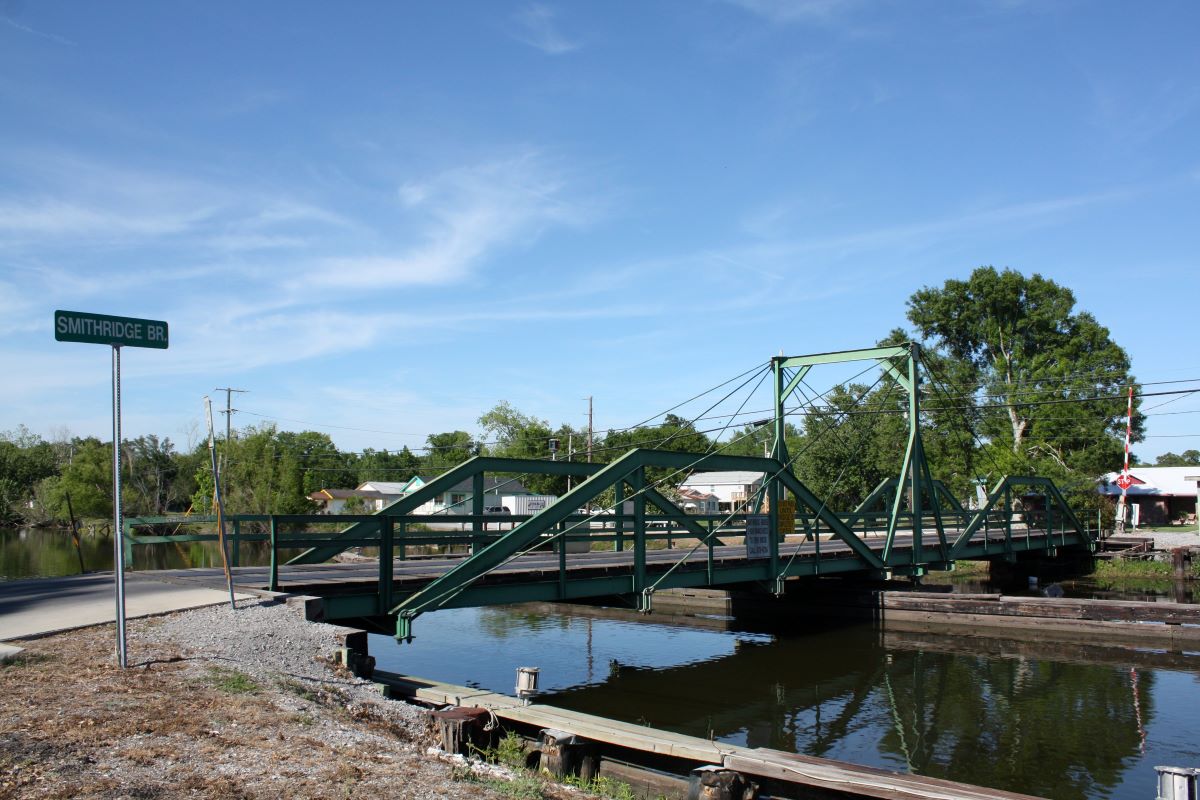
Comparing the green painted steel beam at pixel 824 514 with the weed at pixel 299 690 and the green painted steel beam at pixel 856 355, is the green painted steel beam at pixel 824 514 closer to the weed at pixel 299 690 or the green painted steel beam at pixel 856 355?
the green painted steel beam at pixel 856 355

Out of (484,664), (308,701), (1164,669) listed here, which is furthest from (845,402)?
(308,701)

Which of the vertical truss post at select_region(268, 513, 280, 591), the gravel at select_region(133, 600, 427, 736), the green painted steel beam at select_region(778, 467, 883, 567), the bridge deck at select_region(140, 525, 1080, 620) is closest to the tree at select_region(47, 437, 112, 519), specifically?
the bridge deck at select_region(140, 525, 1080, 620)

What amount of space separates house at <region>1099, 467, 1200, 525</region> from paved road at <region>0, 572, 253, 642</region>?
204 feet

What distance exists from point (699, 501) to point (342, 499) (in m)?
39.7

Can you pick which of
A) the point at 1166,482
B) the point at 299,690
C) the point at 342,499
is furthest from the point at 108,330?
the point at 342,499

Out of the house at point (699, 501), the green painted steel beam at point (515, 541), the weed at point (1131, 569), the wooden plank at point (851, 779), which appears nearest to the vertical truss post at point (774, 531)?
the green painted steel beam at point (515, 541)

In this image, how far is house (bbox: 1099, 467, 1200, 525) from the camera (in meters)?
59.9

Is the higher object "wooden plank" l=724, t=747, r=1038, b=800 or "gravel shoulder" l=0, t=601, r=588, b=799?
"gravel shoulder" l=0, t=601, r=588, b=799

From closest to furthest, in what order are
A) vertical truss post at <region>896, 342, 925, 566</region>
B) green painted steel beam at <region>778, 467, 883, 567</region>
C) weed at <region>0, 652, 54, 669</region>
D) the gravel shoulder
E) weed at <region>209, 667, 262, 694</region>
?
→ 1. the gravel shoulder
2. weed at <region>209, 667, 262, 694</region>
3. weed at <region>0, 652, 54, 669</region>
4. green painted steel beam at <region>778, 467, 883, 567</region>
5. vertical truss post at <region>896, 342, 925, 566</region>

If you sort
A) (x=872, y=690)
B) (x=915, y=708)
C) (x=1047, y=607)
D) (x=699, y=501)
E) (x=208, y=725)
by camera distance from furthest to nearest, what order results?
(x=699, y=501), (x=1047, y=607), (x=872, y=690), (x=915, y=708), (x=208, y=725)

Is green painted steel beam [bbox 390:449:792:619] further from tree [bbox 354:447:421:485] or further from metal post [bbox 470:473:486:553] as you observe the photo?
tree [bbox 354:447:421:485]

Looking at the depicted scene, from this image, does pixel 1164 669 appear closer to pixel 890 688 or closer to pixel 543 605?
pixel 890 688

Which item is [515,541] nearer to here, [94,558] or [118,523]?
[118,523]

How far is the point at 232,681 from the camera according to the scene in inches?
345
